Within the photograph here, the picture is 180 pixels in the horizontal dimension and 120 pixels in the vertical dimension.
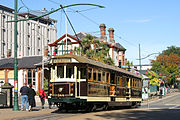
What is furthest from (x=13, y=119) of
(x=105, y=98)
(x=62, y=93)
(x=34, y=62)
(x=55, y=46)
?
(x=55, y=46)

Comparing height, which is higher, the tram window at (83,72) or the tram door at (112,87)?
the tram window at (83,72)

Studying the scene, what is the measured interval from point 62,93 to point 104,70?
340 cm

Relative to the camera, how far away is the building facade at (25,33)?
3081 inches

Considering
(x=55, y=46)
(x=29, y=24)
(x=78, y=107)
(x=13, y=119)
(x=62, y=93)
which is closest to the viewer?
(x=13, y=119)

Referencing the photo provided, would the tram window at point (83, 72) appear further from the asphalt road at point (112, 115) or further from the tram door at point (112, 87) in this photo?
the tram door at point (112, 87)

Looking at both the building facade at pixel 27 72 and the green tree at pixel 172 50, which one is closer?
the building facade at pixel 27 72

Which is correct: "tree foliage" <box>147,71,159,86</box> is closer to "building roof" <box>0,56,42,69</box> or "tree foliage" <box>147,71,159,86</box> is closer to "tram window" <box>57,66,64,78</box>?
"building roof" <box>0,56,42,69</box>

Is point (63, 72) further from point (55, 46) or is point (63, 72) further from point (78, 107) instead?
point (55, 46)

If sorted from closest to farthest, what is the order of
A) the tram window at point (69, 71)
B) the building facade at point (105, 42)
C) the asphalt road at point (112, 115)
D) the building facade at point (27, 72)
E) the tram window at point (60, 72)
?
the asphalt road at point (112, 115) → the tram window at point (69, 71) → the tram window at point (60, 72) → the building facade at point (27, 72) → the building facade at point (105, 42)

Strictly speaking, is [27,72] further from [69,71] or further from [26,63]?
[69,71]

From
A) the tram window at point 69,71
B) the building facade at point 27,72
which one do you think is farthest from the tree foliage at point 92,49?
the tram window at point 69,71

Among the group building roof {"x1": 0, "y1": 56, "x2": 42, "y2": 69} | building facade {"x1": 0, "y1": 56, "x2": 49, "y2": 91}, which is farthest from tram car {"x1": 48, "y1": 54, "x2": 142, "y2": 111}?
building roof {"x1": 0, "y1": 56, "x2": 42, "y2": 69}

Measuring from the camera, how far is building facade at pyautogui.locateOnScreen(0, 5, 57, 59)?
257 ft

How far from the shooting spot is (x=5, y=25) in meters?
78.9
